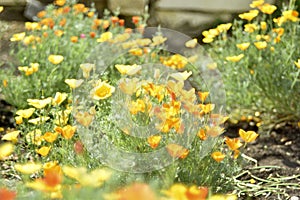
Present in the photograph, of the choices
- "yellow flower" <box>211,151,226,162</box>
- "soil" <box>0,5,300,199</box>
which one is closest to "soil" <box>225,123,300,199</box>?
"soil" <box>0,5,300,199</box>

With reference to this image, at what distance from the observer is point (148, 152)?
230 cm

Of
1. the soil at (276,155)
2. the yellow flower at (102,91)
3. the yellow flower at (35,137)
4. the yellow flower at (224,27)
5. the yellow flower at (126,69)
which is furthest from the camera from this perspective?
the yellow flower at (224,27)

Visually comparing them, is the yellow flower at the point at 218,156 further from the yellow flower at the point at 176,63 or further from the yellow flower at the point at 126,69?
the yellow flower at the point at 176,63

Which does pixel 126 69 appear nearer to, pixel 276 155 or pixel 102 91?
pixel 102 91

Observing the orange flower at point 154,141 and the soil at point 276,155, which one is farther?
the soil at point 276,155

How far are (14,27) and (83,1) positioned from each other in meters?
0.55

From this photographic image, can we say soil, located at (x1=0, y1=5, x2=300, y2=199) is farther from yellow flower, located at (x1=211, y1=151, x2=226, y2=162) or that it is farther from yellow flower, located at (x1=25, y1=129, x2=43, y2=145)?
yellow flower, located at (x1=25, y1=129, x2=43, y2=145)

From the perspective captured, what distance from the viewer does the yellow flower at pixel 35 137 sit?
247cm

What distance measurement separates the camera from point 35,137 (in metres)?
2.54

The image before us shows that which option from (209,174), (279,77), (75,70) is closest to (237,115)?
(279,77)

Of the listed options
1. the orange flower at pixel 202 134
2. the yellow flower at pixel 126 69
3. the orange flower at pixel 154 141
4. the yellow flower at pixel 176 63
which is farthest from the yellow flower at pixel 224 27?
the orange flower at pixel 154 141

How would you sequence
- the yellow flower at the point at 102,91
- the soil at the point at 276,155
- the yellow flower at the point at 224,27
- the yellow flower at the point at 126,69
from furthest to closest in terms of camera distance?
1. the yellow flower at the point at 224,27
2. the soil at the point at 276,155
3. the yellow flower at the point at 126,69
4. the yellow flower at the point at 102,91

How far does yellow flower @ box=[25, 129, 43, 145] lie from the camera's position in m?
2.47

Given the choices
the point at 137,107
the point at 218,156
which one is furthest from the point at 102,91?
the point at 218,156
